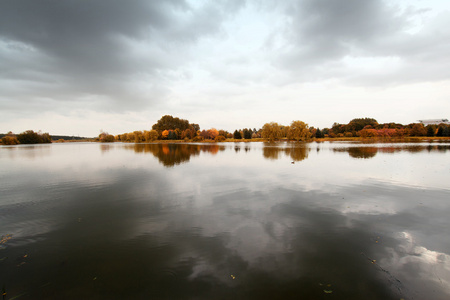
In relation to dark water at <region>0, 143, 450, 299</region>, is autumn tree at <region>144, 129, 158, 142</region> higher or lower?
higher

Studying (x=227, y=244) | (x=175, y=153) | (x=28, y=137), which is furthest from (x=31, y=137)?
(x=227, y=244)

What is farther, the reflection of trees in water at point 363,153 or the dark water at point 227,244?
the reflection of trees in water at point 363,153

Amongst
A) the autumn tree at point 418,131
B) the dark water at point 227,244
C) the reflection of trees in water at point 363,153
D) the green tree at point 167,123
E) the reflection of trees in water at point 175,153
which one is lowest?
the reflection of trees in water at point 363,153

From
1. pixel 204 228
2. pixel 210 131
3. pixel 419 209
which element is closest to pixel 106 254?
pixel 204 228

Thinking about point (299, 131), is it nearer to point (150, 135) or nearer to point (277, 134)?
point (277, 134)

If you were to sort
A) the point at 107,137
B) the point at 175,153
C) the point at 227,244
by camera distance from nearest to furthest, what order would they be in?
the point at 227,244
the point at 175,153
the point at 107,137

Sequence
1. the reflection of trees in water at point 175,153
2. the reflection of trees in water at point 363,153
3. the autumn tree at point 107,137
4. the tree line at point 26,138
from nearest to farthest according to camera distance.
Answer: the reflection of trees in water at point 175,153, the reflection of trees in water at point 363,153, the tree line at point 26,138, the autumn tree at point 107,137

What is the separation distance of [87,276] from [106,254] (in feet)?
3.57

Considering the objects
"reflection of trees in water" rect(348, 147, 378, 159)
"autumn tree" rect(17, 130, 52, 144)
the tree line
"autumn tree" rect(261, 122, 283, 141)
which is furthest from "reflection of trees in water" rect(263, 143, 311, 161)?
"autumn tree" rect(17, 130, 52, 144)

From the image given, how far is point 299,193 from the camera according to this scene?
544 inches

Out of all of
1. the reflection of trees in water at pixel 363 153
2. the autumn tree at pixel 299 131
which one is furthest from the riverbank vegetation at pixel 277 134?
the reflection of trees in water at pixel 363 153

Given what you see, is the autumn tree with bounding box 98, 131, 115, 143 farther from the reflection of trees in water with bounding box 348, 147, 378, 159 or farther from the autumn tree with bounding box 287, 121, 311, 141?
the reflection of trees in water with bounding box 348, 147, 378, 159

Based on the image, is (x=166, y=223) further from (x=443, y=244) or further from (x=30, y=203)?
(x=443, y=244)

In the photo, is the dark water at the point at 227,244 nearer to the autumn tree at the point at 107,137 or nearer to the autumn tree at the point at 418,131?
the autumn tree at the point at 418,131
